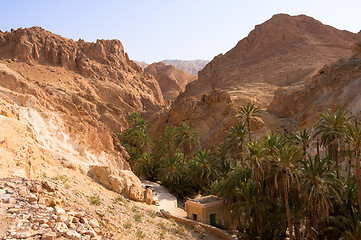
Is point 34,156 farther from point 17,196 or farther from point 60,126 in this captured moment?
point 60,126

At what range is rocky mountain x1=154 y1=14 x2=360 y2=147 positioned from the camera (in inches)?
1935

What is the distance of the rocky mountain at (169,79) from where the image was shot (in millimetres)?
116188

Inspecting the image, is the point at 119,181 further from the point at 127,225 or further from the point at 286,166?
the point at 286,166

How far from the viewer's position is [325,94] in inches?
1532

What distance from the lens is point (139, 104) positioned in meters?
72.4

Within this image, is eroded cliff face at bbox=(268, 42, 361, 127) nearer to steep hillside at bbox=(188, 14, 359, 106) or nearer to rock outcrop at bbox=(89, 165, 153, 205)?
steep hillside at bbox=(188, 14, 359, 106)

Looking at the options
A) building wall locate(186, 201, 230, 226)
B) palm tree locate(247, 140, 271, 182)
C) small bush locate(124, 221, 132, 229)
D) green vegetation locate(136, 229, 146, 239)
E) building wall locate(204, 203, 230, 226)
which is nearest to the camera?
green vegetation locate(136, 229, 146, 239)

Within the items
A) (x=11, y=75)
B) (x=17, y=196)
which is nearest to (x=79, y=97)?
(x=11, y=75)

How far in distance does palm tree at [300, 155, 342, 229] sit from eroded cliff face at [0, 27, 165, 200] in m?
9.53

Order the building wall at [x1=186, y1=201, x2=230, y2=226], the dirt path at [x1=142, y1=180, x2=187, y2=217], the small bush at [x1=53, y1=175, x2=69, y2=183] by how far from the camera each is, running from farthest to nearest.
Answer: the dirt path at [x1=142, y1=180, x2=187, y2=217], the building wall at [x1=186, y1=201, x2=230, y2=226], the small bush at [x1=53, y1=175, x2=69, y2=183]

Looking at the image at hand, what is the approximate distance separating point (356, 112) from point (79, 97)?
44497mm

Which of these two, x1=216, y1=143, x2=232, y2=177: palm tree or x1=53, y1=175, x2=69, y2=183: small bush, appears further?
x1=216, y1=143, x2=232, y2=177: palm tree

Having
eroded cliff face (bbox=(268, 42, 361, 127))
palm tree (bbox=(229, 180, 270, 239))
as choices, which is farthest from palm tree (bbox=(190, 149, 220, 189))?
eroded cliff face (bbox=(268, 42, 361, 127))

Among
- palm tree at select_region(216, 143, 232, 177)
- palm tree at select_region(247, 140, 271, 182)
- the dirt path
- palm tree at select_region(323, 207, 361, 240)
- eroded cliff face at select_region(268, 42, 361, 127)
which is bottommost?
the dirt path
